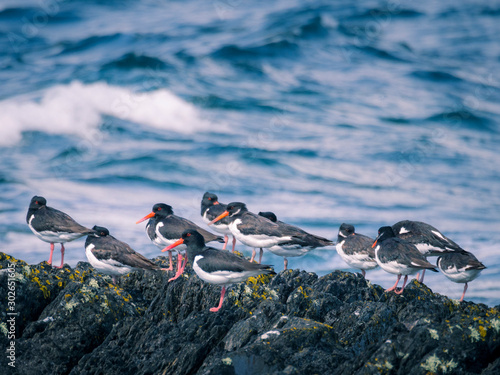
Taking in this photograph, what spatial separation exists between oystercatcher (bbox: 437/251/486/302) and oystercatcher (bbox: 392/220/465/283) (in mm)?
181

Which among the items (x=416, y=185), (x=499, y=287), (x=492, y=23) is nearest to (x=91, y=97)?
(x=416, y=185)

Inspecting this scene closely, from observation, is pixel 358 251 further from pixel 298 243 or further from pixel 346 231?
pixel 298 243

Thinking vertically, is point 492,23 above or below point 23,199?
above

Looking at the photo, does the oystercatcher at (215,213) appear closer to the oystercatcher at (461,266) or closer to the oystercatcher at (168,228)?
the oystercatcher at (168,228)

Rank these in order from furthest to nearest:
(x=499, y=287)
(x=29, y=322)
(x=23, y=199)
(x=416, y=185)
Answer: (x=416, y=185) → (x=23, y=199) → (x=499, y=287) → (x=29, y=322)

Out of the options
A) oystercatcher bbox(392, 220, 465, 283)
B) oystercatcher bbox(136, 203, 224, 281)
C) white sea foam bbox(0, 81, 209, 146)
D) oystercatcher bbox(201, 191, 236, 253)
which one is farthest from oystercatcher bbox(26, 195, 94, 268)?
white sea foam bbox(0, 81, 209, 146)

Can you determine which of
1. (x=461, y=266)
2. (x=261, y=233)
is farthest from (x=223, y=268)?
(x=461, y=266)

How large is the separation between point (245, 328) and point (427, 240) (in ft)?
16.6

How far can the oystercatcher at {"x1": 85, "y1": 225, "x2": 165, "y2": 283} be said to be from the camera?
975cm

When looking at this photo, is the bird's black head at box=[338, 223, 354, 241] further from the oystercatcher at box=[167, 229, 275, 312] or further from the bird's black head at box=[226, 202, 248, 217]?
the oystercatcher at box=[167, 229, 275, 312]

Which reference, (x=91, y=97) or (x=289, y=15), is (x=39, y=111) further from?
(x=289, y=15)

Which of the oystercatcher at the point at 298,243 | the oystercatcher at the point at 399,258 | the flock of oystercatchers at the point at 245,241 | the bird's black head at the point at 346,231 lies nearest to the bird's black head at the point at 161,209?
the flock of oystercatchers at the point at 245,241

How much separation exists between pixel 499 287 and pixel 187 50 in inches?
953

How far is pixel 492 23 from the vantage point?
38.9m
